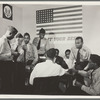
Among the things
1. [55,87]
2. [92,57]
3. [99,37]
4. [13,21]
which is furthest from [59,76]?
[13,21]

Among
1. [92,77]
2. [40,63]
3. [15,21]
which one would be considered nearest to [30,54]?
[40,63]

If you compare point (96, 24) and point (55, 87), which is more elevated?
point (96, 24)

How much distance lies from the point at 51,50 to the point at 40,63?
7.5 inches

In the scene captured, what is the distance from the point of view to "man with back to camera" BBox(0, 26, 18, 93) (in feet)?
7.88

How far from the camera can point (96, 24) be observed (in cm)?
240

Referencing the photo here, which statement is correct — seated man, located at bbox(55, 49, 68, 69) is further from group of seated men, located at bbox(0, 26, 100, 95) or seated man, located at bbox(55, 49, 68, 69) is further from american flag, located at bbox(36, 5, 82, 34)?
american flag, located at bbox(36, 5, 82, 34)

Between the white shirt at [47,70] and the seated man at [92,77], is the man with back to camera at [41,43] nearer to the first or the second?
the white shirt at [47,70]

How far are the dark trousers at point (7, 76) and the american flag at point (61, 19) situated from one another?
510 mm

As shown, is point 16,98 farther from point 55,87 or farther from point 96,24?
point 96,24

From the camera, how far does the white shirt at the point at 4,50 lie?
7.89 feet

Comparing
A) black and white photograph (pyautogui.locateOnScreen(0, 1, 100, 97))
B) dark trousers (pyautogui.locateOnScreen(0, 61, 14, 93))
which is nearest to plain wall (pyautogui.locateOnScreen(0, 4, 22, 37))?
black and white photograph (pyautogui.locateOnScreen(0, 1, 100, 97))

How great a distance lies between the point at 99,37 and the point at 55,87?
73 cm

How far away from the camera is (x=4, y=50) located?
2420mm

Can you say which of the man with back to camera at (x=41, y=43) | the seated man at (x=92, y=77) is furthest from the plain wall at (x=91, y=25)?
the man with back to camera at (x=41, y=43)
